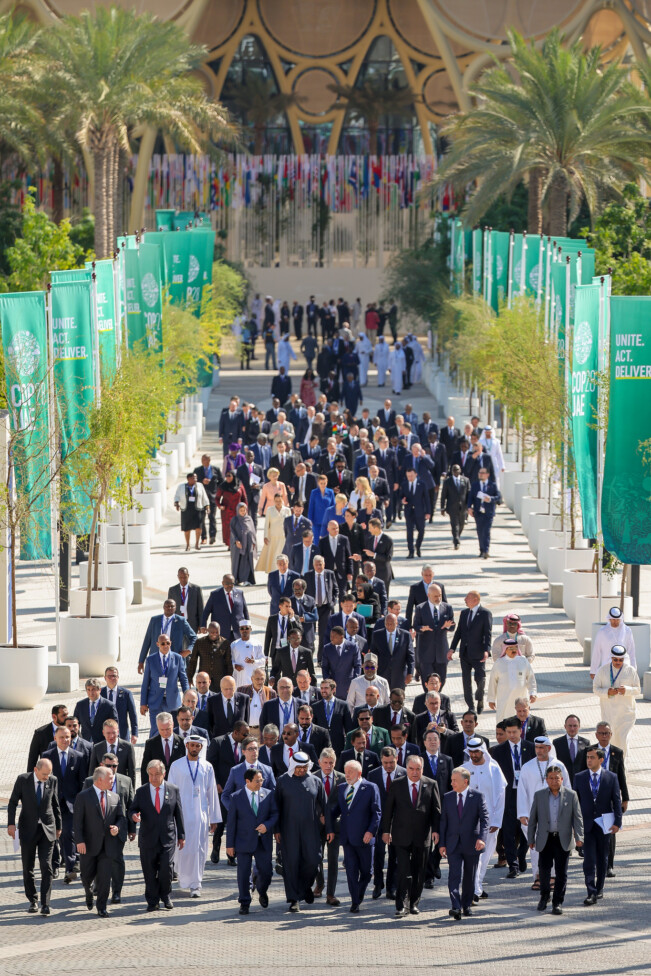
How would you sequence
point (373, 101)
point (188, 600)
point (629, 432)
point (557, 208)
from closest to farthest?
point (629, 432) → point (188, 600) → point (557, 208) → point (373, 101)

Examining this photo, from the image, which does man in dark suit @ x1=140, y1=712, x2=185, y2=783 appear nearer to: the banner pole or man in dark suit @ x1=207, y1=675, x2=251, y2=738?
man in dark suit @ x1=207, y1=675, x2=251, y2=738

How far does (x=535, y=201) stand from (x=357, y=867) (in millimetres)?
29262

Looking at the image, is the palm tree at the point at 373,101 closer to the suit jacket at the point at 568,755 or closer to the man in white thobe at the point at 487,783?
the suit jacket at the point at 568,755

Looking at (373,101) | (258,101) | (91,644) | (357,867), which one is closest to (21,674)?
(91,644)

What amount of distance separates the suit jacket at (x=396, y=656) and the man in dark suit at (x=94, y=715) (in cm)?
311

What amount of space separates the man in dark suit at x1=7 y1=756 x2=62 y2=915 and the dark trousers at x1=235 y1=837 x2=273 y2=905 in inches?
47.0

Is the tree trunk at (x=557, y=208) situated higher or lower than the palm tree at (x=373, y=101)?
lower

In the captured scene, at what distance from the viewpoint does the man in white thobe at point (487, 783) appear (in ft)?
36.3

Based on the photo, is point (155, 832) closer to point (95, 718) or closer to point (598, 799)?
point (95, 718)

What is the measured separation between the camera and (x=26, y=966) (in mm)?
9688

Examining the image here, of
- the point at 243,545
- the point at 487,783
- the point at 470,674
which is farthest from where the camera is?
the point at 243,545

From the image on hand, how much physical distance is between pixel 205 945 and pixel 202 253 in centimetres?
2323

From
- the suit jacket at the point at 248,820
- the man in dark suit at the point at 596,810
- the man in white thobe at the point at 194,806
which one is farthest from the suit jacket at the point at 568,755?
the man in white thobe at the point at 194,806

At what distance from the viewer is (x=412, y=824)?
10867mm
